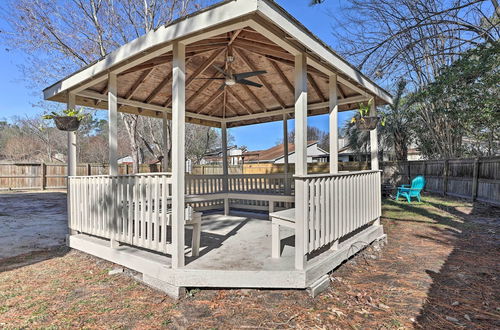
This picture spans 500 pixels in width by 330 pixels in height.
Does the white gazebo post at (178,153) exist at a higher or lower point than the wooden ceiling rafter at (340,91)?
lower

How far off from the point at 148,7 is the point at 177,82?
30.8ft

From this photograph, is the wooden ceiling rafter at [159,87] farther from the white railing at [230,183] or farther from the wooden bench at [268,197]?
the wooden bench at [268,197]

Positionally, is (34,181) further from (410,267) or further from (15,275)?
(410,267)

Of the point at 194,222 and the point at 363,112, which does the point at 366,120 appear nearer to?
the point at 363,112

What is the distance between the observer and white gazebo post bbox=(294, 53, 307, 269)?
269 cm

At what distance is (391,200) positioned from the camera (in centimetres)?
1005

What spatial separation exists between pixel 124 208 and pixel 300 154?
218cm

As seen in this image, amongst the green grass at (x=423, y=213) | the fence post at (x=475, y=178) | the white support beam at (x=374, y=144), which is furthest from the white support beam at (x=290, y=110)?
the fence post at (x=475, y=178)

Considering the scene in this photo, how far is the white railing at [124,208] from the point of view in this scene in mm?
2920

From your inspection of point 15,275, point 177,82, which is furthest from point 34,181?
point 177,82

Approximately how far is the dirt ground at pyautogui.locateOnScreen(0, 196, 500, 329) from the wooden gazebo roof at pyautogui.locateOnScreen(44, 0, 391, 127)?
2513 millimetres

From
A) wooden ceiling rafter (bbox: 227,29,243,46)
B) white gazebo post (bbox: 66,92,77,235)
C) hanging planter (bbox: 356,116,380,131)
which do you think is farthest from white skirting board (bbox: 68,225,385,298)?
wooden ceiling rafter (bbox: 227,29,243,46)

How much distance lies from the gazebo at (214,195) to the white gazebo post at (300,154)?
1cm

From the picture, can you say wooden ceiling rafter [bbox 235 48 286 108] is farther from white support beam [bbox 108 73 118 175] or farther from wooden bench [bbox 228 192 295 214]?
wooden bench [bbox 228 192 295 214]
